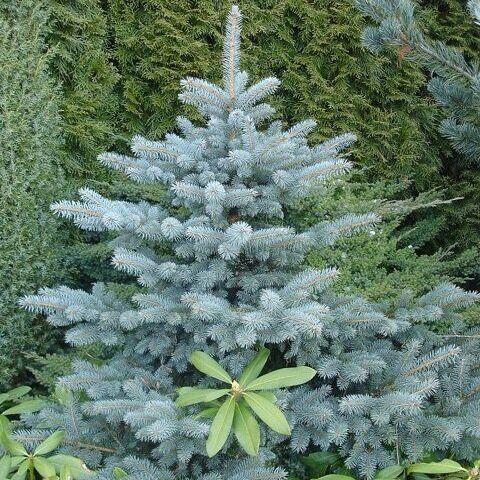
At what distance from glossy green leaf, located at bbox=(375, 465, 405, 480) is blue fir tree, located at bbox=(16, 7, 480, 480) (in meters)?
0.04

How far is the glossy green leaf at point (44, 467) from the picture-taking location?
66.6 inches

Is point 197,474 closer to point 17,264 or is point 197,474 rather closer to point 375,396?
point 375,396

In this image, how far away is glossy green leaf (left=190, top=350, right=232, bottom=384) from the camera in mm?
1730

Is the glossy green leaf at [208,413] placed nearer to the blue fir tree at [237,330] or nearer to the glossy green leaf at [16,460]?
the blue fir tree at [237,330]

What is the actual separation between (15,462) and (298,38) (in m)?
2.47

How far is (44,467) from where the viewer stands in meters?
1.71

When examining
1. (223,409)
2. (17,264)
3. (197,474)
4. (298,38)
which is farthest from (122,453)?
(298,38)

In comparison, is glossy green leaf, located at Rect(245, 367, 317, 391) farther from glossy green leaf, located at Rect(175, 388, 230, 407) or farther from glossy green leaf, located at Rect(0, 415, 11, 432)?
glossy green leaf, located at Rect(0, 415, 11, 432)

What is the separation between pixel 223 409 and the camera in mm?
1646

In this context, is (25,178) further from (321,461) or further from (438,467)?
(438,467)

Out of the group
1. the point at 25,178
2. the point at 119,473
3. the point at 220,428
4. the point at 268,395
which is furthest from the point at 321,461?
the point at 25,178

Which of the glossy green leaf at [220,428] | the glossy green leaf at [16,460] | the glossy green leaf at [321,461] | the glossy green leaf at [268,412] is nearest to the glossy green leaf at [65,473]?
the glossy green leaf at [16,460]

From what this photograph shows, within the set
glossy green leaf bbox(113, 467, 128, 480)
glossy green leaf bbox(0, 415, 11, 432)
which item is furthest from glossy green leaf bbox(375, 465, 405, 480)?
glossy green leaf bbox(0, 415, 11, 432)

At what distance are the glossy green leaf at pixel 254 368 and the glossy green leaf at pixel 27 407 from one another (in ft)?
2.54
